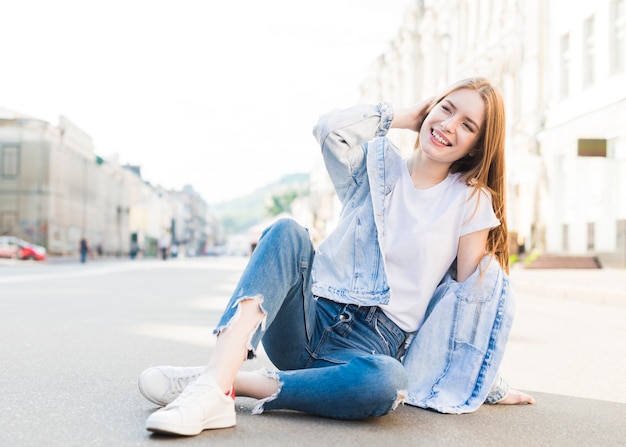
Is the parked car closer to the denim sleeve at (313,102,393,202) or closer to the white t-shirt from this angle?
the denim sleeve at (313,102,393,202)

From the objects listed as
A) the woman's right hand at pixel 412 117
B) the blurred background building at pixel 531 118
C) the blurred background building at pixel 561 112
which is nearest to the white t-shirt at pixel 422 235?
the woman's right hand at pixel 412 117

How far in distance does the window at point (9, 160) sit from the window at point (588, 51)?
35.1 m

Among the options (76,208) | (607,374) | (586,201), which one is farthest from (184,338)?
(76,208)

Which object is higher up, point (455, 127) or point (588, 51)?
point (588, 51)

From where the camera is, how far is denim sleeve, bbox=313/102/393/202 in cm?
332

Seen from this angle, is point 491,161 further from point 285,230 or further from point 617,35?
point 617,35

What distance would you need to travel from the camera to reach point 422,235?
3.18m

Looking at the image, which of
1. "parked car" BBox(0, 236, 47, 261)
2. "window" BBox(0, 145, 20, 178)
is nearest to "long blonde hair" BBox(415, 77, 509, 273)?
"parked car" BBox(0, 236, 47, 261)

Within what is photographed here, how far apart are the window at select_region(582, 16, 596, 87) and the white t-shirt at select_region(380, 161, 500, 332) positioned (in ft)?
65.2

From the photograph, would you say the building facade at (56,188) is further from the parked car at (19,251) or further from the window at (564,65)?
the window at (564,65)

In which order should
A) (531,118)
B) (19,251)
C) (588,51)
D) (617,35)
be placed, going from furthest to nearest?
(19,251), (531,118), (588,51), (617,35)

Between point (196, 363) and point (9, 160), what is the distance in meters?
46.4

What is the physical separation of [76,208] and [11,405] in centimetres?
5376

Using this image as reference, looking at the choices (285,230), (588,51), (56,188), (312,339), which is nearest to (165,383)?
(312,339)
